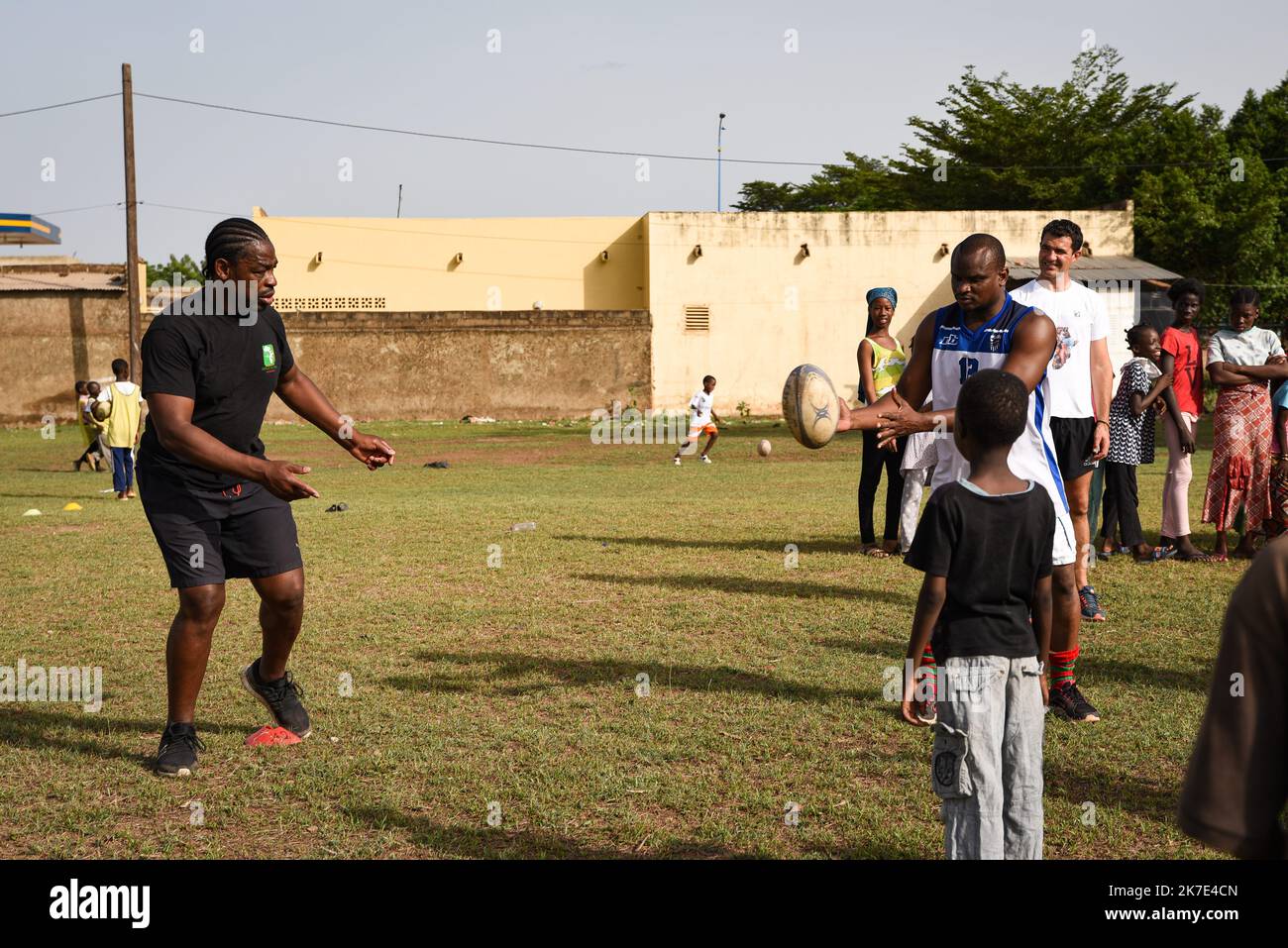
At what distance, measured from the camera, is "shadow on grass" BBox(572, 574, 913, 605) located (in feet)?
29.3

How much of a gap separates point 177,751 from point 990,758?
3.48 m

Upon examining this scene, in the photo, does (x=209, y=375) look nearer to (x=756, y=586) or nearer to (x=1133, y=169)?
(x=756, y=586)

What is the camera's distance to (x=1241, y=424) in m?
10.5

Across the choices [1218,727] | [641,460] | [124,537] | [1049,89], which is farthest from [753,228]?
[1218,727]

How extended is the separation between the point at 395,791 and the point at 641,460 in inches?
768

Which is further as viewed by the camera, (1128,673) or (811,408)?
(1128,673)

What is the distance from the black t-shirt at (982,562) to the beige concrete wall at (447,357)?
38.1 m

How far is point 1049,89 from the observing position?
164ft

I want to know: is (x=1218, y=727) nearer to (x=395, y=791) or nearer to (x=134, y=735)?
(x=395, y=791)

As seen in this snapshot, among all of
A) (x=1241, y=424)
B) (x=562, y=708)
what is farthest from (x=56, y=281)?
(x=562, y=708)

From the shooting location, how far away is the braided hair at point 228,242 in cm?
527

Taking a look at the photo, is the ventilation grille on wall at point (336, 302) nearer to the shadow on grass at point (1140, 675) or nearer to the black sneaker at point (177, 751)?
the shadow on grass at point (1140, 675)

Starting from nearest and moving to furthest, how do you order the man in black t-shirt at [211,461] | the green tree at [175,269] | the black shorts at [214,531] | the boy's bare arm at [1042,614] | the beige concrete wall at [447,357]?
the boy's bare arm at [1042,614] < the man in black t-shirt at [211,461] < the black shorts at [214,531] < the beige concrete wall at [447,357] < the green tree at [175,269]

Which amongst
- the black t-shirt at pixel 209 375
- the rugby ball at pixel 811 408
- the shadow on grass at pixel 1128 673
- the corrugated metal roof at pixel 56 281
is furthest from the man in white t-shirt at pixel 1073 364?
the corrugated metal roof at pixel 56 281
